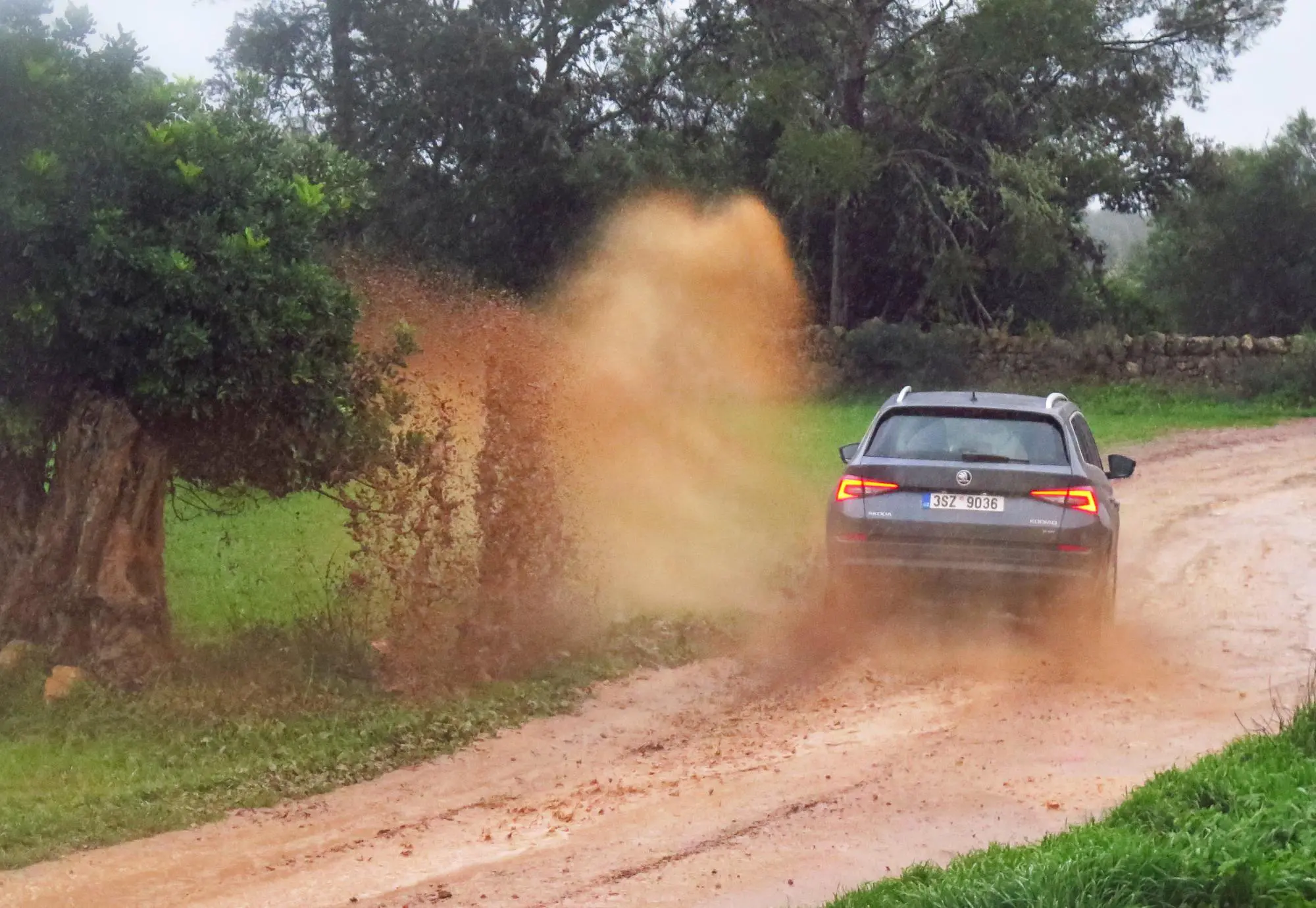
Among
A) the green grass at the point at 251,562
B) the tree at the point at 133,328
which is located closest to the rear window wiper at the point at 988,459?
the tree at the point at 133,328

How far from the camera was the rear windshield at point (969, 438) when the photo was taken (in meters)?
9.95

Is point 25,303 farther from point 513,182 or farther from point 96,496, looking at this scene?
point 513,182

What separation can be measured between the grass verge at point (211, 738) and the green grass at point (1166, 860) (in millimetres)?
3115

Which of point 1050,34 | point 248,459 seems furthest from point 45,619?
point 1050,34

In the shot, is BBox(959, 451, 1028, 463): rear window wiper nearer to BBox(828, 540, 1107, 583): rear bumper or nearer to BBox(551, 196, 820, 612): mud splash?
BBox(828, 540, 1107, 583): rear bumper

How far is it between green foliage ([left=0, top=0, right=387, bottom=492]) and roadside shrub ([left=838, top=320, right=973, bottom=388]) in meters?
22.1

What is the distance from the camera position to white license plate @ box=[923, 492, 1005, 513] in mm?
9695

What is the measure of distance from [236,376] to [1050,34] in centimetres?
2460

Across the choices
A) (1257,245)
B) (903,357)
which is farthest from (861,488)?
(1257,245)

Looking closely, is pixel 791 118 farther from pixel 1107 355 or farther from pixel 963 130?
pixel 1107 355

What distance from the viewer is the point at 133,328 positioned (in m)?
8.23

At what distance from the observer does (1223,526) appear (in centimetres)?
1574

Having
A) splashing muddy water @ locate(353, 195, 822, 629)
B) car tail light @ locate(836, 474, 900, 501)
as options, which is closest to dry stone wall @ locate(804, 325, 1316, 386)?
splashing muddy water @ locate(353, 195, 822, 629)

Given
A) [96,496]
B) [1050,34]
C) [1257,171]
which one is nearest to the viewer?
[96,496]
